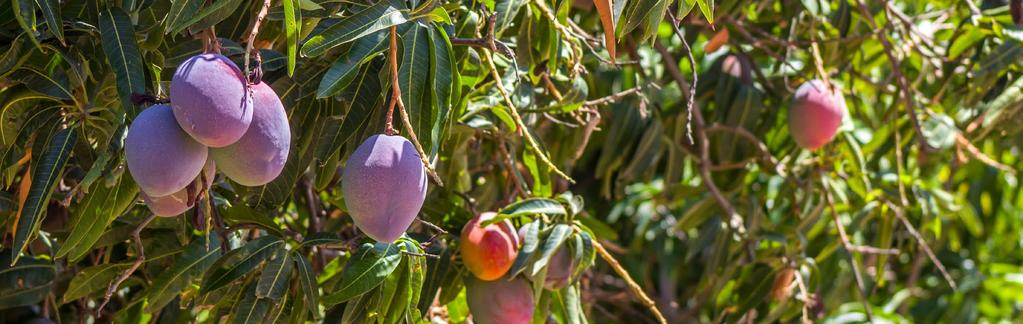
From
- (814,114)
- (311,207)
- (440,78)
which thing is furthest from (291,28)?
(814,114)

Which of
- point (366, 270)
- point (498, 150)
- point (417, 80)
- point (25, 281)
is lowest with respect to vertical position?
point (25, 281)

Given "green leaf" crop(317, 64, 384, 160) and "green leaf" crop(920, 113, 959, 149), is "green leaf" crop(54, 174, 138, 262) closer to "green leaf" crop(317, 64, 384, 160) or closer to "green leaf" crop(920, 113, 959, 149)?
"green leaf" crop(317, 64, 384, 160)

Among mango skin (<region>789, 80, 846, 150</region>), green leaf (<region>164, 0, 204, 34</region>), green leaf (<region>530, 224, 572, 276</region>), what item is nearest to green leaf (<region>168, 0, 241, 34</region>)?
green leaf (<region>164, 0, 204, 34</region>)

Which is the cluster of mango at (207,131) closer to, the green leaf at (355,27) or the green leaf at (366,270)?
the green leaf at (355,27)

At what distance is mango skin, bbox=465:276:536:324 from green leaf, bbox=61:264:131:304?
0.39 m

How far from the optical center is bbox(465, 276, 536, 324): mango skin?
1423 millimetres

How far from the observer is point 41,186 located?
1.12 metres

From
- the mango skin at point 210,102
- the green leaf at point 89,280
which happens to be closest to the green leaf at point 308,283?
the green leaf at point 89,280

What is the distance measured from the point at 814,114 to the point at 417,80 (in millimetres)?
945

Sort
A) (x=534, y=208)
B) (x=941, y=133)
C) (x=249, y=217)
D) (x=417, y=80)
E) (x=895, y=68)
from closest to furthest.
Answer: (x=417, y=80), (x=249, y=217), (x=534, y=208), (x=895, y=68), (x=941, y=133)

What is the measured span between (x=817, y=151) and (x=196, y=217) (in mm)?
1271

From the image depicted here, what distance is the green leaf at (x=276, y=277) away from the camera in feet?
3.98

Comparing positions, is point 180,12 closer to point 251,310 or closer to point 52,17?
point 52,17

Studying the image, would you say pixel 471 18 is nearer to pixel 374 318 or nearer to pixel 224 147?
pixel 374 318
